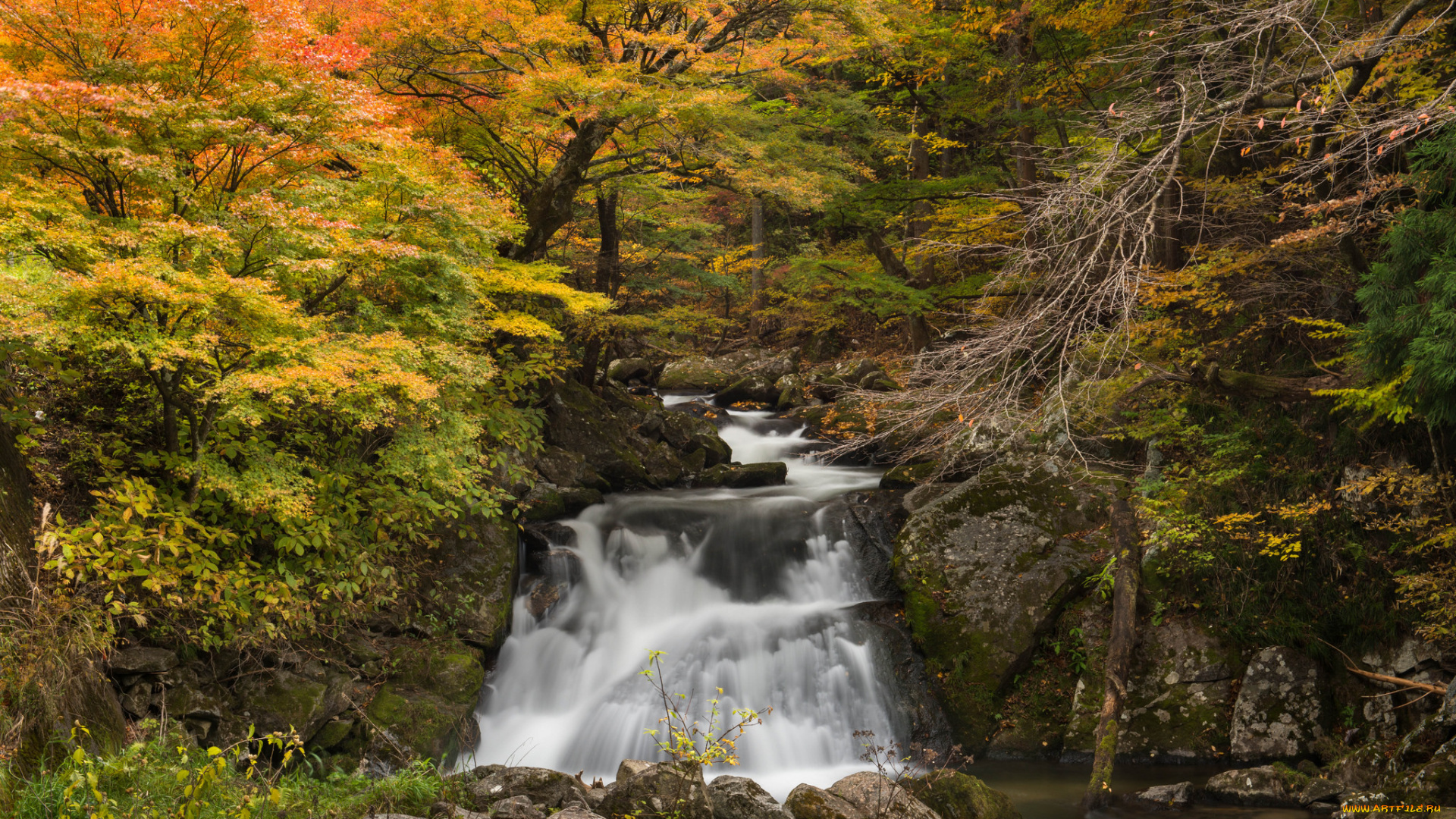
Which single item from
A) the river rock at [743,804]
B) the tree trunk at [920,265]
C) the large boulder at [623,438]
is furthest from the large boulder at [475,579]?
the tree trunk at [920,265]

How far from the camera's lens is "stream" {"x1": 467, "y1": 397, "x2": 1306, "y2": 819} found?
8.11 meters

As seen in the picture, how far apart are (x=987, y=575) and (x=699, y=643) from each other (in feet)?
11.6

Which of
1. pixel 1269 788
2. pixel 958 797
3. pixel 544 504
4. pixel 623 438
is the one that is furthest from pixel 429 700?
pixel 1269 788

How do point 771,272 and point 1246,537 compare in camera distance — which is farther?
point 771,272

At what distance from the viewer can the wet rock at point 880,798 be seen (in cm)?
552

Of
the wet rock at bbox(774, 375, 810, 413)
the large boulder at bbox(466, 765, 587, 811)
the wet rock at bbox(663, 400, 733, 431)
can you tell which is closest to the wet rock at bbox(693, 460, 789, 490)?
the wet rock at bbox(663, 400, 733, 431)

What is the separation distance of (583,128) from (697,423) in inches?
249

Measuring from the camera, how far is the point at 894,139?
13422mm

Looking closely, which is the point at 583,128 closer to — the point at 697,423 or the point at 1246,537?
the point at 697,423

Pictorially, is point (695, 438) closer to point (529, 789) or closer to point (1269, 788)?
point (529, 789)

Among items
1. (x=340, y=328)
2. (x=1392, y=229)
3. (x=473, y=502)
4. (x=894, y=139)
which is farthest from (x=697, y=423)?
(x=1392, y=229)

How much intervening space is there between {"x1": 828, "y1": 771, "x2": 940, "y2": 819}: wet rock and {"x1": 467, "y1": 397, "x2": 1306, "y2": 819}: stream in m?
1.82

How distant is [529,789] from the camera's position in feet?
18.2

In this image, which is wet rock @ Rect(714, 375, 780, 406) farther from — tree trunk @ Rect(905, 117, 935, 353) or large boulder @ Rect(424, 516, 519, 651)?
large boulder @ Rect(424, 516, 519, 651)
